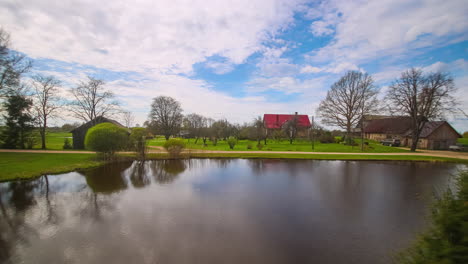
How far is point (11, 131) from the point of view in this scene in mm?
21422

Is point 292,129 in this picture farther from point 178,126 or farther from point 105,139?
point 105,139

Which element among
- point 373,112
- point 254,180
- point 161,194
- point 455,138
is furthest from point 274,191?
point 455,138

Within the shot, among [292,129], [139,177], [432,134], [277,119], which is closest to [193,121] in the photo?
[277,119]

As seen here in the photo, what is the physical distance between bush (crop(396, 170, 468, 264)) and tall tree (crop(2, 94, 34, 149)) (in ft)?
107

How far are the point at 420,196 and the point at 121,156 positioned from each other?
847 inches

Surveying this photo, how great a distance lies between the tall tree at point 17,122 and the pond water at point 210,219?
17.5 meters

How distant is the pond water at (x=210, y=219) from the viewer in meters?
4.66

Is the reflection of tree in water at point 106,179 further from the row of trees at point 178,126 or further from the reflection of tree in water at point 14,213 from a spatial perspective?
the row of trees at point 178,126

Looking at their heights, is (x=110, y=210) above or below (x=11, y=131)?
below

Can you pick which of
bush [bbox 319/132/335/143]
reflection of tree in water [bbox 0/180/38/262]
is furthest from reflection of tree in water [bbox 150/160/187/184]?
bush [bbox 319/132/335/143]

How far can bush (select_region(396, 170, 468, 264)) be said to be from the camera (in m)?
1.97

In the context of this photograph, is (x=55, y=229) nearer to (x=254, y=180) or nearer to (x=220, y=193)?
(x=220, y=193)

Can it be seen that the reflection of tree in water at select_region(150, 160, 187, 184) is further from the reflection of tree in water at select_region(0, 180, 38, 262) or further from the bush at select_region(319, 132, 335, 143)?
the bush at select_region(319, 132, 335, 143)

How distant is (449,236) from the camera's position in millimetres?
2232
